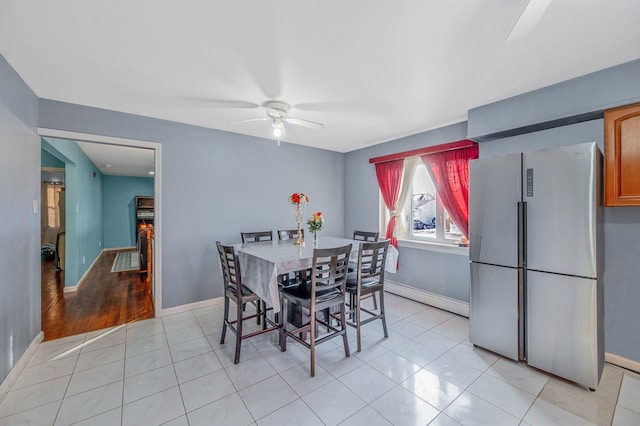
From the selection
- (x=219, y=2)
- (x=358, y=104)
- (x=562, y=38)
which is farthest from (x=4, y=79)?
(x=562, y=38)

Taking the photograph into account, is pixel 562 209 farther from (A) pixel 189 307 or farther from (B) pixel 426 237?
(A) pixel 189 307

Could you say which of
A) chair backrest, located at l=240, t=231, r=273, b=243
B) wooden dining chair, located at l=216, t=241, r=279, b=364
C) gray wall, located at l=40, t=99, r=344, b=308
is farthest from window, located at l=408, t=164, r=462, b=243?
wooden dining chair, located at l=216, t=241, r=279, b=364

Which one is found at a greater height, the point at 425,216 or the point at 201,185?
the point at 201,185

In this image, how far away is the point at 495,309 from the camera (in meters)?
2.42

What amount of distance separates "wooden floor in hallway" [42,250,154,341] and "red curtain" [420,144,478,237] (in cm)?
405

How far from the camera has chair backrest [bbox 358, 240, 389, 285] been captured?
2.57 metres

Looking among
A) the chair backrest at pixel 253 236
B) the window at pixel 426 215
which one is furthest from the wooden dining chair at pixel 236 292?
the window at pixel 426 215

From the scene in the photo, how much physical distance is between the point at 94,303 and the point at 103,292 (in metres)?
0.54

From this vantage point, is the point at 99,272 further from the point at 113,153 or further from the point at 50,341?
the point at 50,341

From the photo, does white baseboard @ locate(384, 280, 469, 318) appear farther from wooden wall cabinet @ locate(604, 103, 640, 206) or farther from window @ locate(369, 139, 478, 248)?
wooden wall cabinet @ locate(604, 103, 640, 206)

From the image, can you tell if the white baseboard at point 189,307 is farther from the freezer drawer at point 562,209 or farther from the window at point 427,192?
the freezer drawer at point 562,209

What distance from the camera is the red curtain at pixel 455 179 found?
333 centimetres

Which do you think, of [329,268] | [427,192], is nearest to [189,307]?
[329,268]

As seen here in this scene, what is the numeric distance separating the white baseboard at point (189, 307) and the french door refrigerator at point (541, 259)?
3125 millimetres
